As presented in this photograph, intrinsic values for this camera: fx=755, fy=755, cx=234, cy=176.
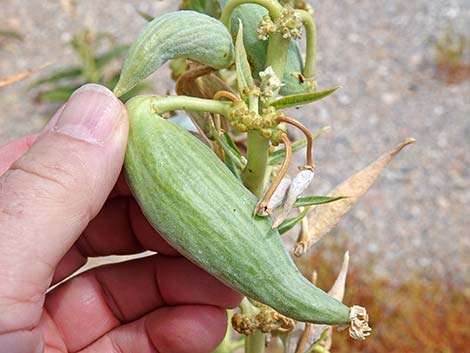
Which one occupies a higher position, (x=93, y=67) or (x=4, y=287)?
(x=4, y=287)

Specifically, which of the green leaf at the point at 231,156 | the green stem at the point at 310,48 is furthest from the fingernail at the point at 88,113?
the green stem at the point at 310,48

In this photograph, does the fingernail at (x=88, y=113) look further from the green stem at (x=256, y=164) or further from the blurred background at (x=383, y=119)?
the blurred background at (x=383, y=119)

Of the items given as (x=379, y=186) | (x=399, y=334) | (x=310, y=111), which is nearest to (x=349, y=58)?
(x=310, y=111)

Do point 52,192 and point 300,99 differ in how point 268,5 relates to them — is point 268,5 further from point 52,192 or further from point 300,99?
point 52,192

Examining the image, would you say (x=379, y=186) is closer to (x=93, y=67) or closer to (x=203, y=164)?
(x=93, y=67)

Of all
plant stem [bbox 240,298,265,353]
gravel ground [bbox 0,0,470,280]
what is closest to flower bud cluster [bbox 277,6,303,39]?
plant stem [bbox 240,298,265,353]

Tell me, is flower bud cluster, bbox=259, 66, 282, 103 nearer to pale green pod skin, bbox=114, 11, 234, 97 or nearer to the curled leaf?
pale green pod skin, bbox=114, 11, 234, 97
